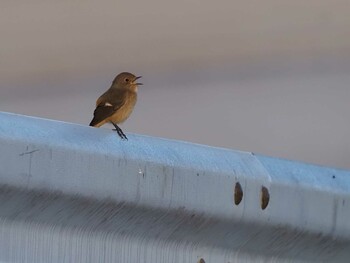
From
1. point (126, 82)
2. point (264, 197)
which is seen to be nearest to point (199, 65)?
point (126, 82)

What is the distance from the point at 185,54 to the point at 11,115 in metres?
6.85

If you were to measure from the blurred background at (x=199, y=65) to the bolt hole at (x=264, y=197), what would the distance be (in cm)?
639

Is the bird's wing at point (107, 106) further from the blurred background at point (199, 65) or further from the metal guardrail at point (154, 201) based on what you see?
the metal guardrail at point (154, 201)

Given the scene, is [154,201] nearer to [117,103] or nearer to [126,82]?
[117,103]

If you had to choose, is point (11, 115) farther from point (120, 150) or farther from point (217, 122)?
point (217, 122)

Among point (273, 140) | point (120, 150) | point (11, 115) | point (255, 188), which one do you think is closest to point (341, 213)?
point (255, 188)

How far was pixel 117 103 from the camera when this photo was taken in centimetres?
646

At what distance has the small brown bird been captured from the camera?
6.18 meters

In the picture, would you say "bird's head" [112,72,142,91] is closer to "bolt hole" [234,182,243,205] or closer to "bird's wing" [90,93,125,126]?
"bird's wing" [90,93,125,126]

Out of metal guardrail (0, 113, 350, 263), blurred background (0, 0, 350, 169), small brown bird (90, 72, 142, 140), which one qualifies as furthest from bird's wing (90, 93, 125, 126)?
metal guardrail (0, 113, 350, 263)

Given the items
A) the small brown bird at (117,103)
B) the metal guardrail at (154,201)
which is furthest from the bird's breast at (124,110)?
the metal guardrail at (154,201)

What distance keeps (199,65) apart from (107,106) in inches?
101

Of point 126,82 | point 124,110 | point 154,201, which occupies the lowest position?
point 154,201

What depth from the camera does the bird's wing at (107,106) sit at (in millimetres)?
6137
